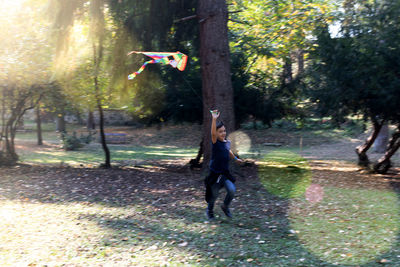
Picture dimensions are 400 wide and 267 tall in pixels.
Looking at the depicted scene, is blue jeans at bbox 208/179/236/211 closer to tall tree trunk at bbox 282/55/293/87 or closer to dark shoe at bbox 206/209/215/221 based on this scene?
dark shoe at bbox 206/209/215/221

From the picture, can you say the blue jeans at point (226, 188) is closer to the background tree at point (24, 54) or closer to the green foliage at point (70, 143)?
the background tree at point (24, 54)

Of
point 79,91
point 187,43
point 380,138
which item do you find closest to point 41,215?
point 79,91

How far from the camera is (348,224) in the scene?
22.1 feet

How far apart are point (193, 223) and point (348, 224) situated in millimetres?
2649

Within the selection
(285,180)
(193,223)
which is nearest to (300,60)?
(285,180)

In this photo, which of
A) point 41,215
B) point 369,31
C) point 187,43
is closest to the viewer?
point 41,215

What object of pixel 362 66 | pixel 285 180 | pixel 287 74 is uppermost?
pixel 287 74

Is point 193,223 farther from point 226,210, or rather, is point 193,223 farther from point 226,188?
point 226,188

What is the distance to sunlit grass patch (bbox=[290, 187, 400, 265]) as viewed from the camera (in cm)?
544

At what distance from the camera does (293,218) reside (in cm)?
717

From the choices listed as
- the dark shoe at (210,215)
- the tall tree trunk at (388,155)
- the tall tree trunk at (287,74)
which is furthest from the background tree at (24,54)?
the tall tree trunk at (388,155)

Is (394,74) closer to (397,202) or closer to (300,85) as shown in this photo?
(397,202)

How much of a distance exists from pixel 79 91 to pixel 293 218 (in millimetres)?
8567

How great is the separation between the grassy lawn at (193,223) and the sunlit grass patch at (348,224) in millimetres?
15
